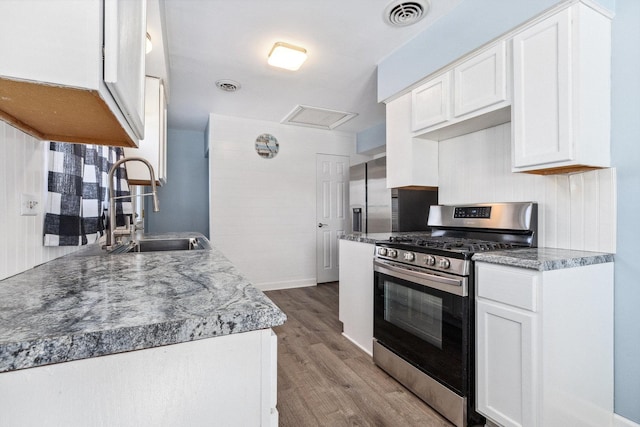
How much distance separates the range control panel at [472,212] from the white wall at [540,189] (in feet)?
0.40

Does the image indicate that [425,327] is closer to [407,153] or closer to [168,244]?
[407,153]

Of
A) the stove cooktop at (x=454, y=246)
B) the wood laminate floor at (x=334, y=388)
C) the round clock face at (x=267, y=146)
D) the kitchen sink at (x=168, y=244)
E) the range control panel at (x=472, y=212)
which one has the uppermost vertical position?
the round clock face at (x=267, y=146)

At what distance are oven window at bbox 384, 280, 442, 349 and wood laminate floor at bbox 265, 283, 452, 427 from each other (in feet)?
1.29

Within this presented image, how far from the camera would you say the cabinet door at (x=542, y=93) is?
154 centimetres

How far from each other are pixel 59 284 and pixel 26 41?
66 centimetres

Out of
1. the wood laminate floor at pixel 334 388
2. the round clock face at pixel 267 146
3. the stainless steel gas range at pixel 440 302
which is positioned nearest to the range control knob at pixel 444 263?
the stainless steel gas range at pixel 440 302

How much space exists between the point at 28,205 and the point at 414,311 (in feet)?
6.29

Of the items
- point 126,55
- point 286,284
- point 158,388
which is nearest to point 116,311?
point 158,388

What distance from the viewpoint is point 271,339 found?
69cm

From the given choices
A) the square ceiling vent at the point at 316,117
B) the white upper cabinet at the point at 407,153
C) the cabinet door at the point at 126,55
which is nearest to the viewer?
the cabinet door at the point at 126,55

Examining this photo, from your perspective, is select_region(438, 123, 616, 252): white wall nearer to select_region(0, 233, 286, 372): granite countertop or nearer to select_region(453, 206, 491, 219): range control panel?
select_region(453, 206, 491, 219): range control panel

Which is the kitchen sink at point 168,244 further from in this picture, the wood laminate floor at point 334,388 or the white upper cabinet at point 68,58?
the white upper cabinet at point 68,58

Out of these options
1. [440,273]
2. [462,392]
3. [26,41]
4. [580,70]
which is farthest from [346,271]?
[26,41]

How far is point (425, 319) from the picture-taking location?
1.85 meters
